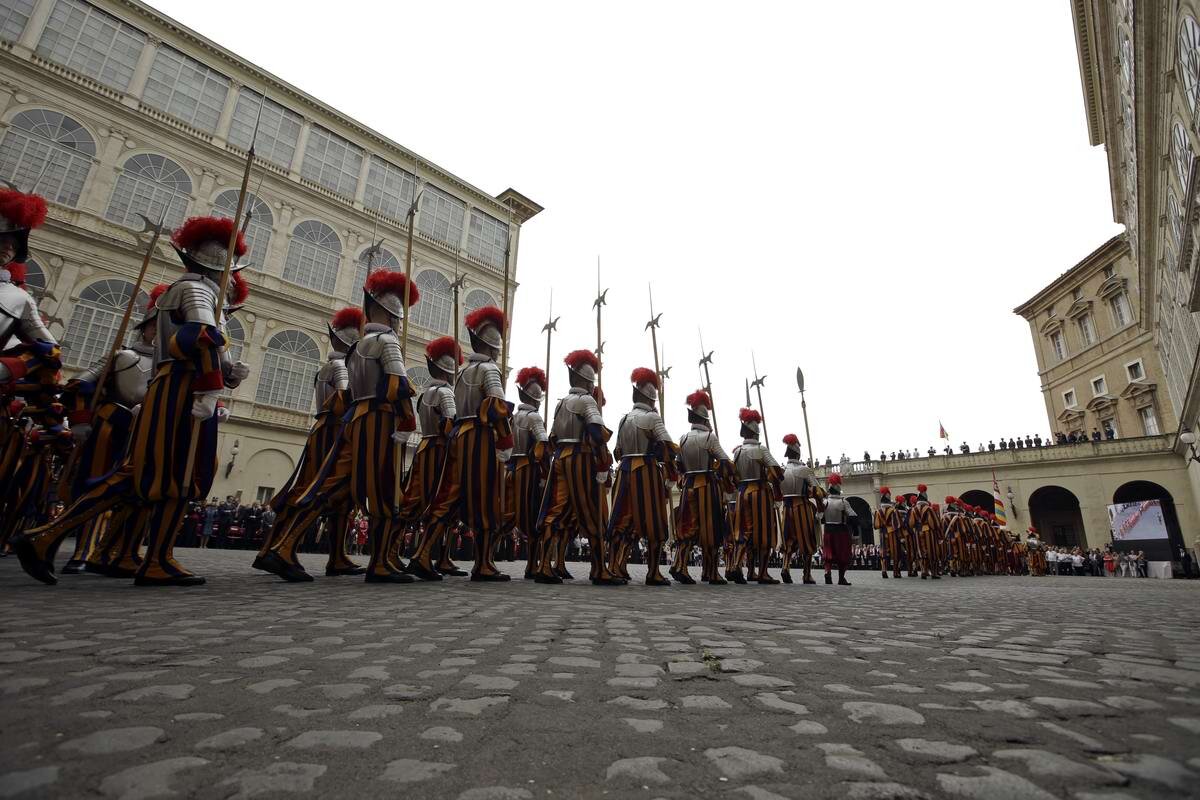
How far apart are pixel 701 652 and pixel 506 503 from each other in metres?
6.50

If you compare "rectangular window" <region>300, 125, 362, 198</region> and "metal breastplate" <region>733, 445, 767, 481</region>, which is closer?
"metal breastplate" <region>733, 445, 767, 481</region>

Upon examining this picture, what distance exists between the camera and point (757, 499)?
952cm

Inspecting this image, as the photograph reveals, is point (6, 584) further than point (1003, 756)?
Yes

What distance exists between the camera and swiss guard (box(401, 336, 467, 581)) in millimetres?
6793

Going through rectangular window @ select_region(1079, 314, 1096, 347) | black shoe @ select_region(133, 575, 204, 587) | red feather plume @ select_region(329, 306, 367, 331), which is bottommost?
black shoe @ select_region(133, 575, 204, 587)

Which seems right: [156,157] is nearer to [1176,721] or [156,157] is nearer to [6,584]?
[6,584]

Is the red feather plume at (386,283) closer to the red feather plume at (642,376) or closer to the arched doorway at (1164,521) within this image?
the red feather plume at (642,376)

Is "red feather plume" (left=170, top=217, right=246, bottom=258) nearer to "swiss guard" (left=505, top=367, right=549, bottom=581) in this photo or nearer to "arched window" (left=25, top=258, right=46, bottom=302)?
"swiss guard" (left=505, top=367, right=549, bottom=581)

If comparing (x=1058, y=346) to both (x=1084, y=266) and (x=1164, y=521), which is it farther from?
(x=1164, y=521)

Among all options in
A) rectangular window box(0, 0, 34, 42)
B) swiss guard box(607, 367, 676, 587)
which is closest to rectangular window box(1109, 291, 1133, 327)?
swiss guard box(607, 367, 676, 587)

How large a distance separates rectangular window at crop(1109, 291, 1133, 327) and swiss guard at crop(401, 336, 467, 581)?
145 ft

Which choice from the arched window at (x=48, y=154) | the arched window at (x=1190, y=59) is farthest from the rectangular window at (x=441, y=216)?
the arched window at (x=1190, y=59)

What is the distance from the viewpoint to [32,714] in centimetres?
145

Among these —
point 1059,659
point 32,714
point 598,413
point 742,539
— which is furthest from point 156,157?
point 1059,659
